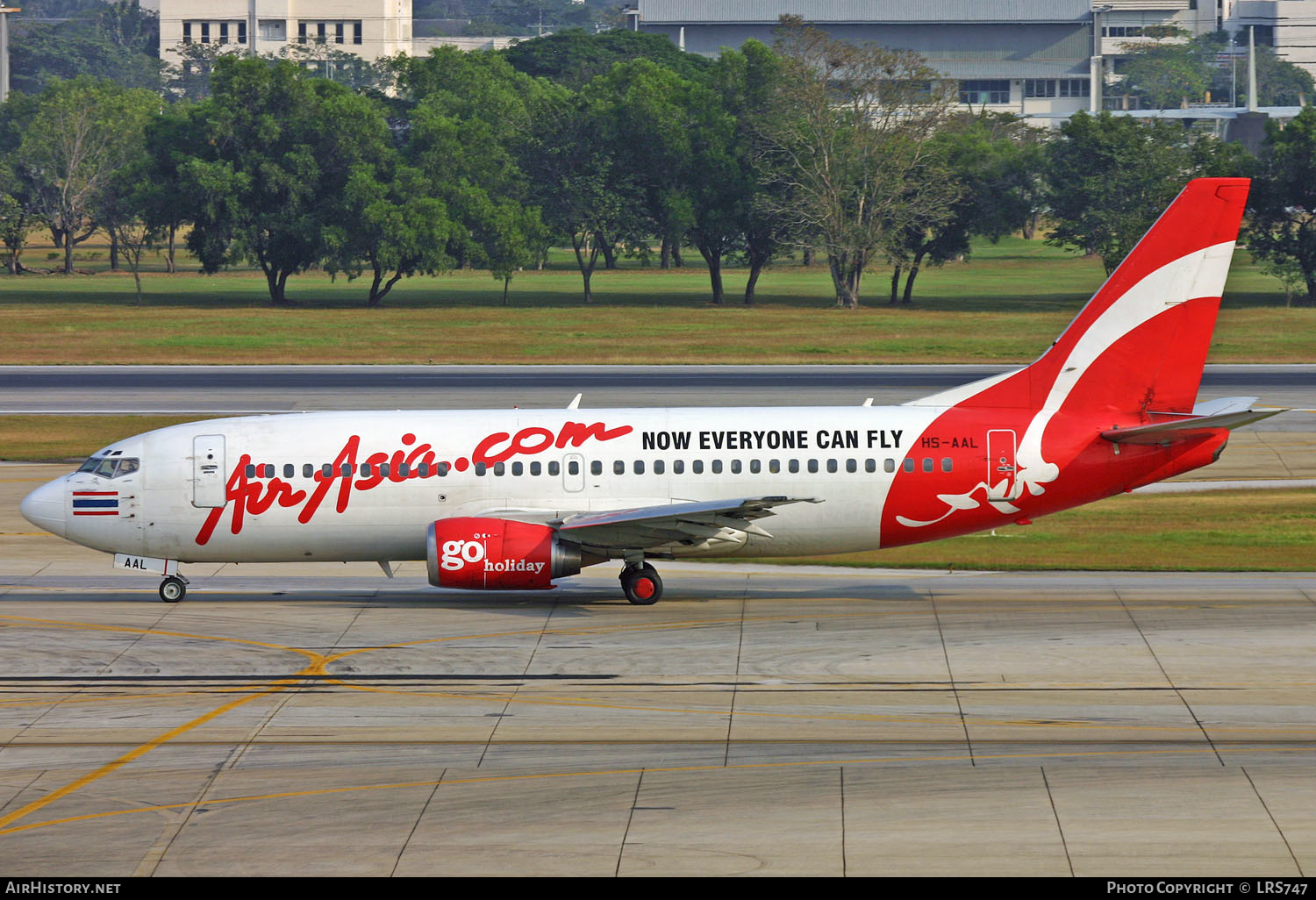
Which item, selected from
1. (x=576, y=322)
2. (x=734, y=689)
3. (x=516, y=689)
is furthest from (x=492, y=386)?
(x=734, y=689)

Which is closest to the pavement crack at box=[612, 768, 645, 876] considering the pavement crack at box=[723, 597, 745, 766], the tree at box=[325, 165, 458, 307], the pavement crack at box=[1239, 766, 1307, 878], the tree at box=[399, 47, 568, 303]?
the pavement crack at box=[723, 597, 745, 766]

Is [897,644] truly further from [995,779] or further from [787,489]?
[995,779]

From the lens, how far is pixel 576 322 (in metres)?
100

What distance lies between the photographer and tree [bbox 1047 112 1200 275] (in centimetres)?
11444

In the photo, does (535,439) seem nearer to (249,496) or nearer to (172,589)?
(249,496)

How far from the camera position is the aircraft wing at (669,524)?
3008 cm

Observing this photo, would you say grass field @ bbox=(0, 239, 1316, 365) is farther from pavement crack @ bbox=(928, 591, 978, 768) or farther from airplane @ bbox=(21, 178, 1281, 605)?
pavement crack @ bbox=(928, 591, 978, 768)

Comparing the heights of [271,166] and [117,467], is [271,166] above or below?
above

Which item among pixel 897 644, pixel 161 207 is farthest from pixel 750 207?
pixel 897 644

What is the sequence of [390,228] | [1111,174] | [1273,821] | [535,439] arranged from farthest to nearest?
[1111,174] → [390,228] → [535,439] → [1273,821]

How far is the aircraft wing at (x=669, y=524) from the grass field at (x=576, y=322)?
48.4 metres

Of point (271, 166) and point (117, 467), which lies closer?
point (117, 467)

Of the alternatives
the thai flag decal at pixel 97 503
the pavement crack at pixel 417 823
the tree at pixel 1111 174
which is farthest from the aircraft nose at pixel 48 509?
the tree at pixel 1111 174

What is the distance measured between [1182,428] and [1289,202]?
89006 mm
